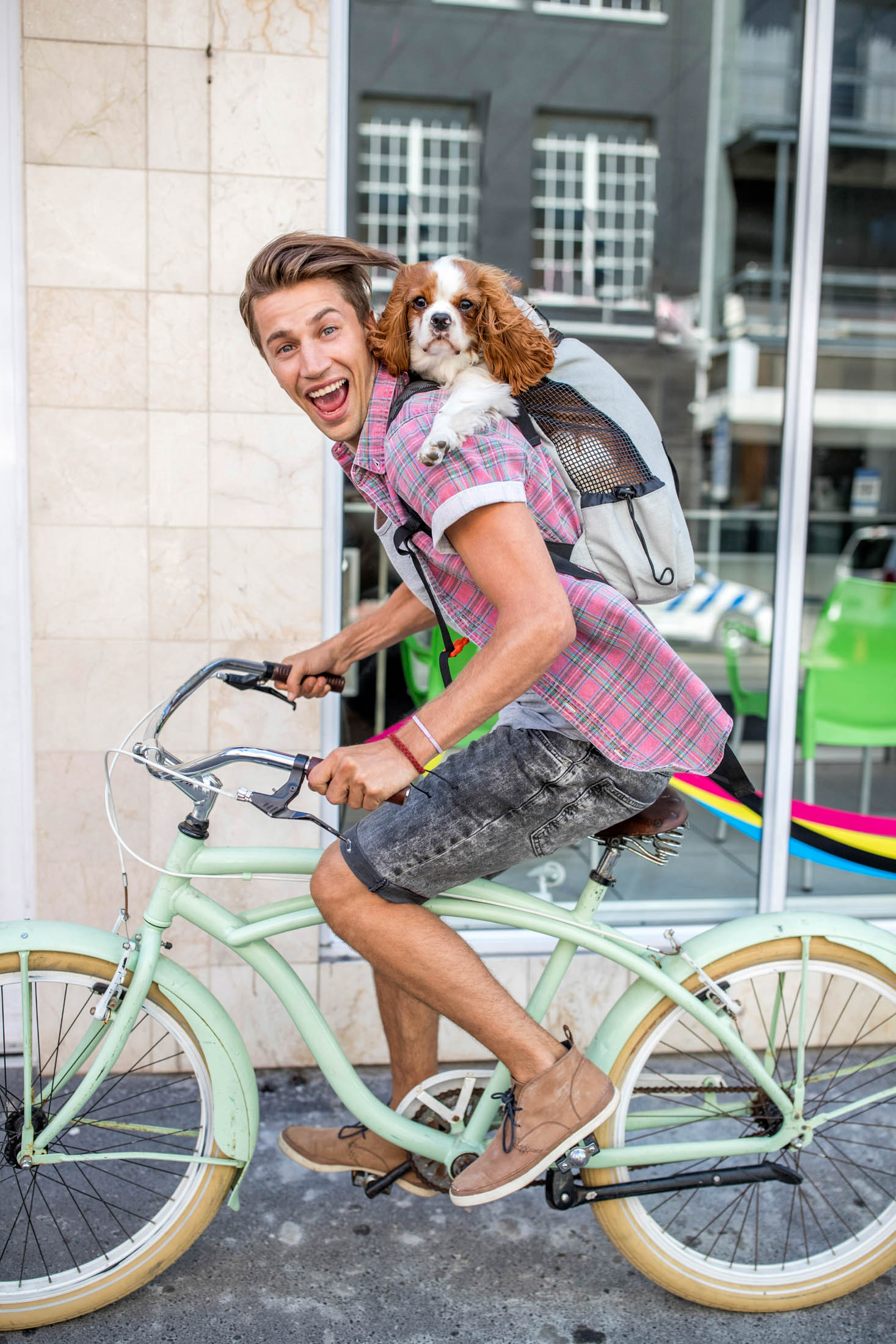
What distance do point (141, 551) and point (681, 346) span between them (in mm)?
10377

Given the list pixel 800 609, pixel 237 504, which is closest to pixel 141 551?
pixel 237 504

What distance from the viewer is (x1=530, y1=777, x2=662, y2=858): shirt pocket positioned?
205 cm

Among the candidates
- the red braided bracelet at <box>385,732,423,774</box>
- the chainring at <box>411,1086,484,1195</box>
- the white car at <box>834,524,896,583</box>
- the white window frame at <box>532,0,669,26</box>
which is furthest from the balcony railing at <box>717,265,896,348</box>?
the red braided bracelet at <box>385,732,423,774</box>

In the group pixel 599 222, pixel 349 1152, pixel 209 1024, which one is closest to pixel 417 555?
pixel 209 1024

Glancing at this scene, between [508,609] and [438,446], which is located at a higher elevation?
[438,446]

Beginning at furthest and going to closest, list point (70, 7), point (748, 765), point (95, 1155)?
1. point (748, 765)
2. point (70, 7)
3. point (95, 1155)

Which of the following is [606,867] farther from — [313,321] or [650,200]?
[650,200]

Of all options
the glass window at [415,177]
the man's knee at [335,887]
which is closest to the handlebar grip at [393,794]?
the man's knee at [335,887]

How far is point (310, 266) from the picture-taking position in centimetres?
197

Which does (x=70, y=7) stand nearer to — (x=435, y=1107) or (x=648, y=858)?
(x=648, y=858)

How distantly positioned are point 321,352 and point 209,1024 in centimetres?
135

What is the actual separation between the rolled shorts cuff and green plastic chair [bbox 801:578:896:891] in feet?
8.84

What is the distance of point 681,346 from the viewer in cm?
1219

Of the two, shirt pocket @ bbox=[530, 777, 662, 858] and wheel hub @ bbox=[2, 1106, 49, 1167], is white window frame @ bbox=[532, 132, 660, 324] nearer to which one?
shirt pocket @ bbox=[530, 777, 662, 858]
